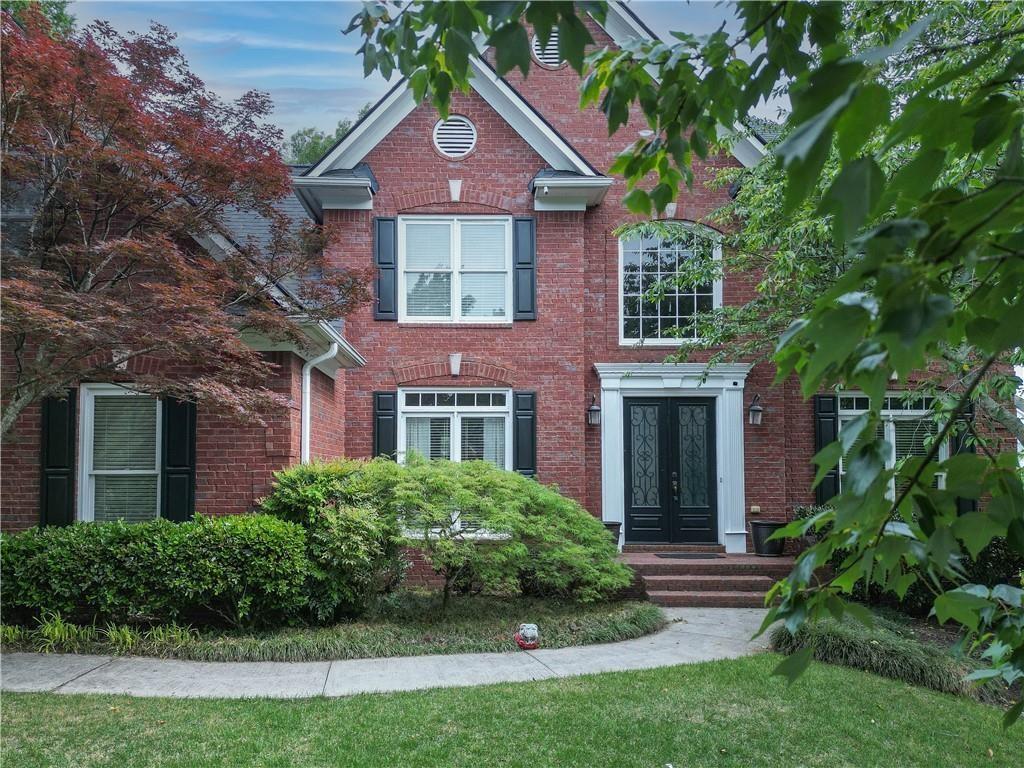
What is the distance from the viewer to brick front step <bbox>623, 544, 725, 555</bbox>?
12047mm

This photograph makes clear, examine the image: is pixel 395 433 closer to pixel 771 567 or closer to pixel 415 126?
pixel 415 126

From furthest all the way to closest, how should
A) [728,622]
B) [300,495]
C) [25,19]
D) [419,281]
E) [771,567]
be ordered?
[419,281] < [771,567] < [728,622] < [300,495] < [25,19]

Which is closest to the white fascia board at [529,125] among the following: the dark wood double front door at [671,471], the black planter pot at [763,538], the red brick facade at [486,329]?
the red brick facade at [486,329]

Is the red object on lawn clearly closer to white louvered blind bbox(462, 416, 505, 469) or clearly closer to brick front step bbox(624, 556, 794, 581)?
brick front step bbox(624, 556, 794, 581)

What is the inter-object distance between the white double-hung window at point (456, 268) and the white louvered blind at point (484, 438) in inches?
59.7

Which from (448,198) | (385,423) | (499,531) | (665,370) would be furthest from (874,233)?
(665,370)

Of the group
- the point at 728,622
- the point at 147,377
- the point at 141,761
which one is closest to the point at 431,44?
the point at 141,761

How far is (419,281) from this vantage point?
1190 centimetres

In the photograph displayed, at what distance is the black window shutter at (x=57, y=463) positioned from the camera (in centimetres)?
891

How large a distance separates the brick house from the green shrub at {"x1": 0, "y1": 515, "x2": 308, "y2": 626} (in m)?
2.93

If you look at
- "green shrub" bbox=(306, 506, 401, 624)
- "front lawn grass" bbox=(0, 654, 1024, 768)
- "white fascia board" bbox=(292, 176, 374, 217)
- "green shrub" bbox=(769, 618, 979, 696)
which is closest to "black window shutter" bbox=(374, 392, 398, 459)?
"white fascia board" bbox=(292, 176, 374, 217)

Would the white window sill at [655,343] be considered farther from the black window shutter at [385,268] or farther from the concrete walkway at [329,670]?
the concrete walkway at [329,670]

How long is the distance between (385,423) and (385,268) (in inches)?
89.6

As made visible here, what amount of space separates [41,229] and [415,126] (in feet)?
19.4
